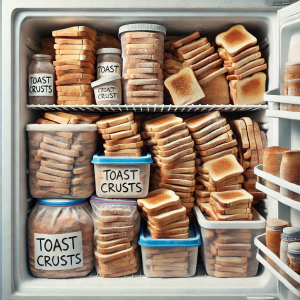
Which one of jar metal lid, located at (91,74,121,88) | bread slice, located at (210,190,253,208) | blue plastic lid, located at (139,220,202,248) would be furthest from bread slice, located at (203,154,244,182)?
jar metal lid, located at (91,74,121,88)

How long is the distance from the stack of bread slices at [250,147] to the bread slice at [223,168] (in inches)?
3.3

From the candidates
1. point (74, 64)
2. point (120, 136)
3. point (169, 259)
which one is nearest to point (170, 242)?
point (169, 259)

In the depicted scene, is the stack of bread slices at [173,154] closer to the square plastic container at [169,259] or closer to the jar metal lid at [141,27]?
the square plastic container at [169,259]

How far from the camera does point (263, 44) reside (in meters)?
1.83

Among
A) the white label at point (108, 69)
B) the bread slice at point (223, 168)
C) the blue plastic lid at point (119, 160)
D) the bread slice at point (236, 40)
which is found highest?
the bread slice at point (236, 40)

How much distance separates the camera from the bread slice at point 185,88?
181 centimetres

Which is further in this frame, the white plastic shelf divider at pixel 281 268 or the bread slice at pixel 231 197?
the bread slice at pixel 231 197

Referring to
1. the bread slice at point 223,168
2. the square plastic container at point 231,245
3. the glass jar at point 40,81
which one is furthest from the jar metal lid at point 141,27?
the square plastic container at point 231,245

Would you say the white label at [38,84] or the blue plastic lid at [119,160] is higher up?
A: the white label at [38,84]

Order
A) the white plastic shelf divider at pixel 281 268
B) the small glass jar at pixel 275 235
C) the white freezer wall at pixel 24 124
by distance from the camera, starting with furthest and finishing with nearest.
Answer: the white freezer wall at pixel 24 124
the small glass jar at pixel 275 235
the white plastic shelf divider at pixel 281 268

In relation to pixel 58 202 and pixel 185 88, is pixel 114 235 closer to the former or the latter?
pixel 58 202

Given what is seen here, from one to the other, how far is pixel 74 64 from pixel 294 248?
1.35m

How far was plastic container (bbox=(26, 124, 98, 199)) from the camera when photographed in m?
1.71

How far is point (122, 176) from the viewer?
1.73 metres
